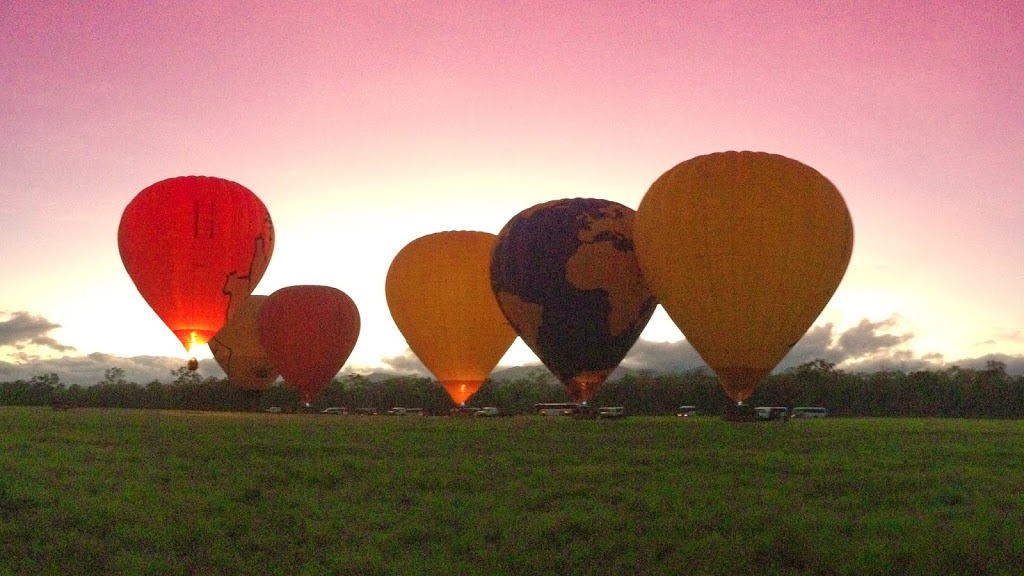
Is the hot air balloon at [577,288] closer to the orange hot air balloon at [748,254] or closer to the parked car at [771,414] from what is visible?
the orange hot air balloon at [748,254]

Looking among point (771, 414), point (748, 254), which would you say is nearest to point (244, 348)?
point (771, 414)

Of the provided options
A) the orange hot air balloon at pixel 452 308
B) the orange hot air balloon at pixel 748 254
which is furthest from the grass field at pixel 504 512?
the orange hot air balloon at pixel 452 308

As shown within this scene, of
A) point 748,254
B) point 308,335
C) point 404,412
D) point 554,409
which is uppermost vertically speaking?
point 308,335

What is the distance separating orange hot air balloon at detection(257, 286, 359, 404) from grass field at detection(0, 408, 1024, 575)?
88.6ft

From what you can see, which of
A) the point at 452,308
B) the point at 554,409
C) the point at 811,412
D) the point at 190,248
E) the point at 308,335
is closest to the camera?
the point at 190,248

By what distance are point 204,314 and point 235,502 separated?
21553 millimetres

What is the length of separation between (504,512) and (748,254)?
12877 millimetres

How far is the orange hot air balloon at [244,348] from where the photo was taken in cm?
5075

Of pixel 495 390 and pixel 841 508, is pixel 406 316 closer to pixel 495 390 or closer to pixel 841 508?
pixel 841 508

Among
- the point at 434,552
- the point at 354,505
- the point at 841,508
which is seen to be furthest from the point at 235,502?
the point at 841,508

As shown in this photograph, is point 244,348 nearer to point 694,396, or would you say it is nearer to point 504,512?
point 694,396

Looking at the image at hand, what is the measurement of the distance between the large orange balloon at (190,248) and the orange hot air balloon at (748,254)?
1544cm

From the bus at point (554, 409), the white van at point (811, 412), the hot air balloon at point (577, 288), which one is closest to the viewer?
the hot air balloon at point (577, 288)

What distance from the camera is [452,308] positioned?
34969mm
